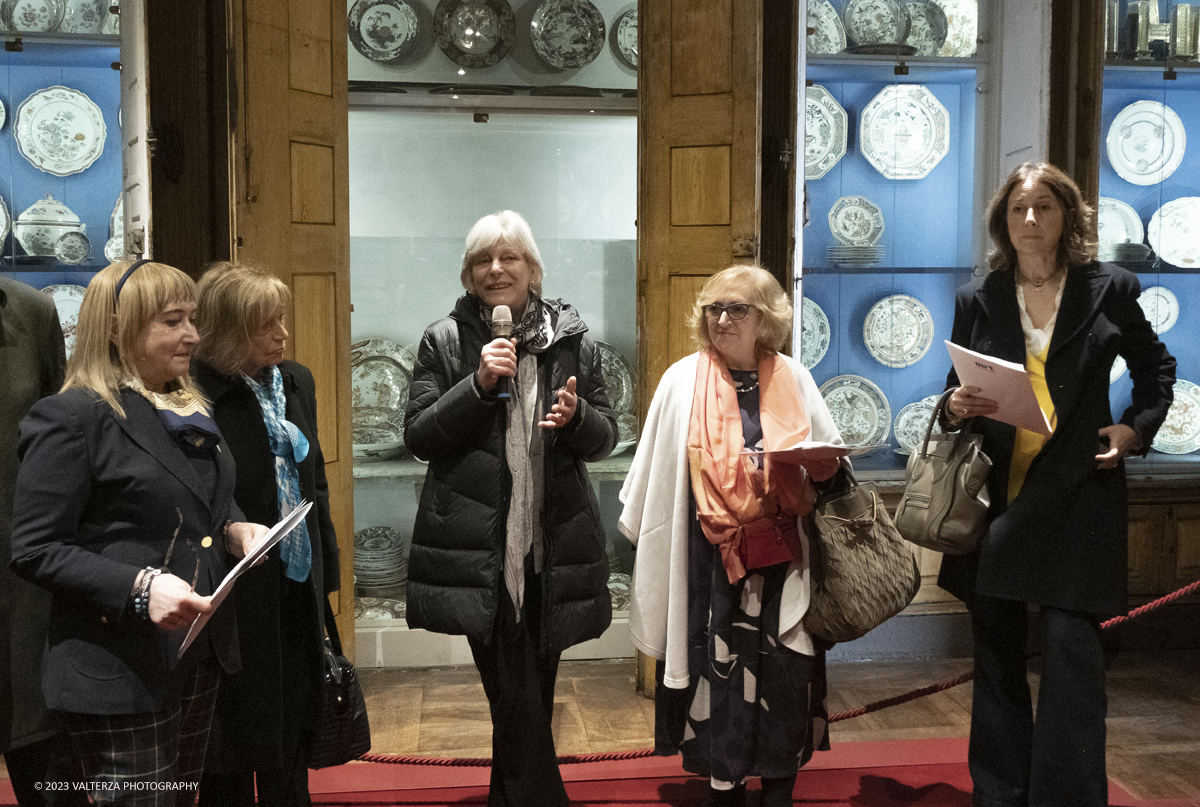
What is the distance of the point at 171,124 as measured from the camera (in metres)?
3.67

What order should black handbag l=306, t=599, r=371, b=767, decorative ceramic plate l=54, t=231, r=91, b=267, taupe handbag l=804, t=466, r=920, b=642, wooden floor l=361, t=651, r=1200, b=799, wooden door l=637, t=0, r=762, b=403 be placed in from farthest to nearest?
1. decorative ceramic plate l=54, t=231, r=91, b=267
2. wooden door l=637, t=0, r=762, b=403
3. wooden floor l=361, t=651, r=1200, b=799
4. taupe handbag l=804, t=466, r=920, b=642
5. black handbag l=306, t=599, r=371, b=767

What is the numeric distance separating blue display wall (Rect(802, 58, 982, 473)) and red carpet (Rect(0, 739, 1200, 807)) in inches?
63.6

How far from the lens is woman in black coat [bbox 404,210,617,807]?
2.53 m

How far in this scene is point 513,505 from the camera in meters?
2.56

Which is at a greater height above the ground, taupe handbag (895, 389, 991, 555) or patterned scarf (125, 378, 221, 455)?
patterned scarf (125, 378, 221, 455)

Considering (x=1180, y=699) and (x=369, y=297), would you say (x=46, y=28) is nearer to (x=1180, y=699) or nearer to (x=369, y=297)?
Answer: (x=369, y=297)

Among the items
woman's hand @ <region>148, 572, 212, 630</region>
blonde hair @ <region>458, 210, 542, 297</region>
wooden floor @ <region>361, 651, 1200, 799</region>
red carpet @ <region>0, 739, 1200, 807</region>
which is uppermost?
blonde hair @ <region>458, 210, 542, 297</region>

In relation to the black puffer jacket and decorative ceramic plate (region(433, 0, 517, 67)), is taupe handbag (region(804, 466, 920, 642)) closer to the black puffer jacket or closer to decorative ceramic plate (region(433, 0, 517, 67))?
the black puffer jacket

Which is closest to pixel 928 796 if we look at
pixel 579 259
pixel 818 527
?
pixel 818 527

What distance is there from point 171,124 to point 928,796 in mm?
3394

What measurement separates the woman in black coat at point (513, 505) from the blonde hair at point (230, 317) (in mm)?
448

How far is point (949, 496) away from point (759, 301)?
2.34 feet

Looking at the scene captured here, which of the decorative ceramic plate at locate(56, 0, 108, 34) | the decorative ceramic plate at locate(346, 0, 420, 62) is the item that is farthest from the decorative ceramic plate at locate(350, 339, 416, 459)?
the decorative ceramic plate at locate(56, 0, 108, 34)

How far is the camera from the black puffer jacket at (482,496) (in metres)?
2.52
